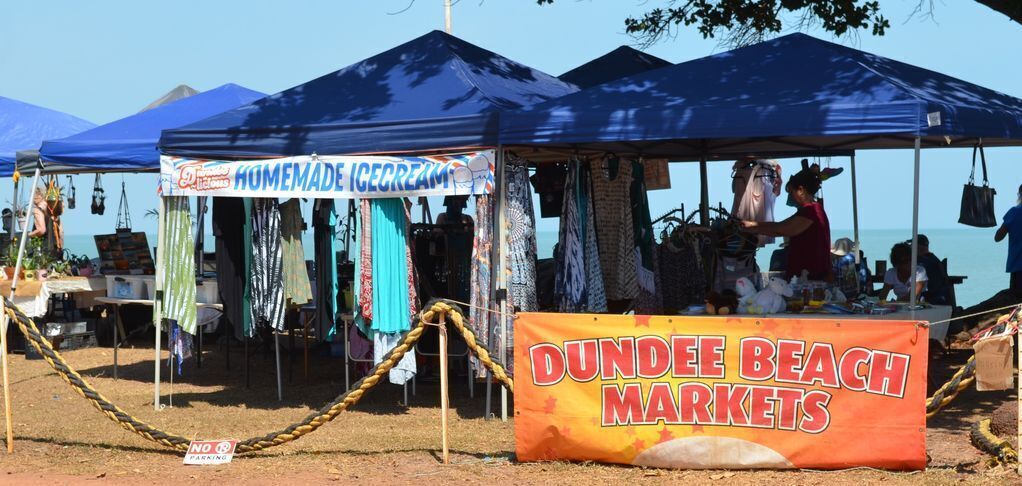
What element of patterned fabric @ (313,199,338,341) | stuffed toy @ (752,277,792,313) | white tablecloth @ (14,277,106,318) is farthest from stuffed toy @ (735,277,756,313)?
white tablecloth @ (14,277,106,318)

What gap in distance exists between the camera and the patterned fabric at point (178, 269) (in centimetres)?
1027

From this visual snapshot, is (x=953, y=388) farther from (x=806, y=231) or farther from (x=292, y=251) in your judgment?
(x=292, y=251)

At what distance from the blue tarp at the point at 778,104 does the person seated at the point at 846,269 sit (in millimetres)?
1981

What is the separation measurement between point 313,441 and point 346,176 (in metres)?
2.13

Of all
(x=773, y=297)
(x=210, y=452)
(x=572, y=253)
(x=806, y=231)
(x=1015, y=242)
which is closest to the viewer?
(x=210, y=452)

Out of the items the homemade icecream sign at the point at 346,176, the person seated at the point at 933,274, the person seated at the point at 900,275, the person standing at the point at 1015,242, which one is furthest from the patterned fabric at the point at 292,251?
the person standing at the point at 1015,242

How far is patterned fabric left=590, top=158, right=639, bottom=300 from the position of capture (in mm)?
10320

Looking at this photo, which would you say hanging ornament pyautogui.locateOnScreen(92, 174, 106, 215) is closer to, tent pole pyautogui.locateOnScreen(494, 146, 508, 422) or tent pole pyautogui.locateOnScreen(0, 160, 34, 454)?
tent pole pyautogui.locateOnScreen(0, 160, 34, 454)

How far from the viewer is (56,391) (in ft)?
38.0

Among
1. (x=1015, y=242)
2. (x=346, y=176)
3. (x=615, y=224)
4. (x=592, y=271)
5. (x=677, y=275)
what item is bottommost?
(x=677, y=275)

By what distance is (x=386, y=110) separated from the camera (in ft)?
32.4

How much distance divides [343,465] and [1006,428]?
399 centimetres

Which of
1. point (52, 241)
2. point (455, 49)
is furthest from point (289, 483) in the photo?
point (52, 241)

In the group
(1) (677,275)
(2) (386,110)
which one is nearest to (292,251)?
(2) (386,110)
